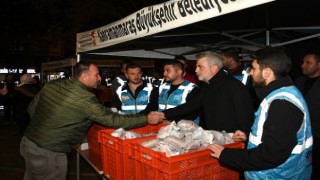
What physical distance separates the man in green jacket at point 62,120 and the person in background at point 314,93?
1.96 meters

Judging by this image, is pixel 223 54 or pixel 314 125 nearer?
pixel 314 125

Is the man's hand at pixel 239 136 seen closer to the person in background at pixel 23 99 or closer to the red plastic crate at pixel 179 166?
the red plastic crate at pixel 179 166

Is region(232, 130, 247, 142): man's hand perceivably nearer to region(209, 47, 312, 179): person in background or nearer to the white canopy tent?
region(209, 47, 312, 179): person in background

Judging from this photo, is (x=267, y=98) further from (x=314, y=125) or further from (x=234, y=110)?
(x=314, y=125)

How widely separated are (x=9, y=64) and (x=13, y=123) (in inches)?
726

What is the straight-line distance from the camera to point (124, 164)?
8.73ft

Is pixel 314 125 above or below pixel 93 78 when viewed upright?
below

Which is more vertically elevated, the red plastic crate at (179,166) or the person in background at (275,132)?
the person in background at (275,132)

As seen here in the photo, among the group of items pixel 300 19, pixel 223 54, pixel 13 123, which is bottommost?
pixel 13 123

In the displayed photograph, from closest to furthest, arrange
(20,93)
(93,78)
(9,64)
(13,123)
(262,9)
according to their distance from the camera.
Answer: (93,78) → (262,9) → (20,93) → (13,123) → (9,64)

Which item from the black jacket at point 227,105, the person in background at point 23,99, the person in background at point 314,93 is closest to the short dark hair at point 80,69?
the black jacket at point 227,105

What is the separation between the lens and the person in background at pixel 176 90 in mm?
4016

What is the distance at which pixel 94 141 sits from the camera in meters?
3.99

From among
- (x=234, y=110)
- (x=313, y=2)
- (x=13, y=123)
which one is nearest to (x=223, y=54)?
(x=313, y=2)
